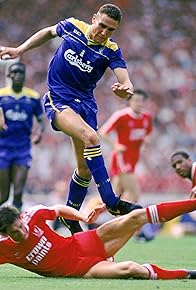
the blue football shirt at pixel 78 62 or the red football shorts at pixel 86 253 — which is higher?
the blue football shirt at pixel 78 62

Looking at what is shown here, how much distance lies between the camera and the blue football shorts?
9688 millimetres

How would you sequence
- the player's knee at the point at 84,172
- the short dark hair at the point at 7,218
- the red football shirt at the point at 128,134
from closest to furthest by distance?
the short dark hair at the point at 7,218, the player's knee at the point at 84,172, the red football shirt at the point at 128,134

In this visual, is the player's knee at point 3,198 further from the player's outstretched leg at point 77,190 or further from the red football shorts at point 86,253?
the red football shorts at point 86,253

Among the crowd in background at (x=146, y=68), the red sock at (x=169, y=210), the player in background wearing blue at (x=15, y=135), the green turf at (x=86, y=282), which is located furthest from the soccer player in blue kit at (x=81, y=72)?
the crowd in background at (x=146, y=68)

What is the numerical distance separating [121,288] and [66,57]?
3.18m

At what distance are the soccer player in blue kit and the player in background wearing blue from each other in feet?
13.5

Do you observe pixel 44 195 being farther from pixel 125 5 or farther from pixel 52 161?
pixel 125 5

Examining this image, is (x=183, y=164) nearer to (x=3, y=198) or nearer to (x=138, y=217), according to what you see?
(x=138, y=217)

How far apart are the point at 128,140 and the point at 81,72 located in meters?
6.48

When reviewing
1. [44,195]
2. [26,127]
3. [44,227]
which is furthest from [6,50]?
[44,195]

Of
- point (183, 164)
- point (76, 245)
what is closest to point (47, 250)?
point (76, 245)

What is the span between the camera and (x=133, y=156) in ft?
53.2

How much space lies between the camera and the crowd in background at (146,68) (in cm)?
2205

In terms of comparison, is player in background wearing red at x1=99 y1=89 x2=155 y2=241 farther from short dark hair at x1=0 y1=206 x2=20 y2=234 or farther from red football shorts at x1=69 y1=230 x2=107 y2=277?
short dark hair at x1=0 y1=206 x2=20 y2=234
